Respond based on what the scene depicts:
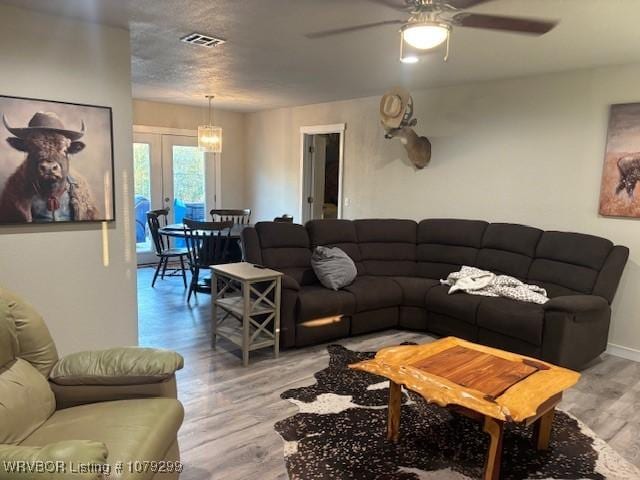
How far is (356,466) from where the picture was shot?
2252 millimetres

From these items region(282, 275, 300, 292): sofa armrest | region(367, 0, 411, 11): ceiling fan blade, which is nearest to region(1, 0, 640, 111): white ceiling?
region(367, 0, 411, 11): ceiling fan blade

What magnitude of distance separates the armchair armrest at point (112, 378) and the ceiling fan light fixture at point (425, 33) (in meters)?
1.94

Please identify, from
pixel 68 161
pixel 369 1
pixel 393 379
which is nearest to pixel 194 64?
pixel 68 161

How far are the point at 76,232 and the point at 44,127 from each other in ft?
2.44

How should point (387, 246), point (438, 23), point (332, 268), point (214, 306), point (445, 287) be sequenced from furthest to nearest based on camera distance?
point (387, 246)
point (445, 287)
point (332, 268)
point (214, 306)
point (438, 23)

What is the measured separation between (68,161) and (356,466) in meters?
2.70

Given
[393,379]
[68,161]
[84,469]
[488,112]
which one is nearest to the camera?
[84,469]

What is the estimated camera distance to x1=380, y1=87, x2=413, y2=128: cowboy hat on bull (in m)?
4.22

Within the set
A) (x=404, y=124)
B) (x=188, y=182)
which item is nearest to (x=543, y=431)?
(x=404, y=124)

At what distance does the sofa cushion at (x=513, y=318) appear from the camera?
3414mm

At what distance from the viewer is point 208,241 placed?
4926 millimetres

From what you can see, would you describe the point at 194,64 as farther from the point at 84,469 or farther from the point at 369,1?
the point at 84,469

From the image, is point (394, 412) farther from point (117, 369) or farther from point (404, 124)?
point (404, 124)

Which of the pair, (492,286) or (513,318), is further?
(492,286)
